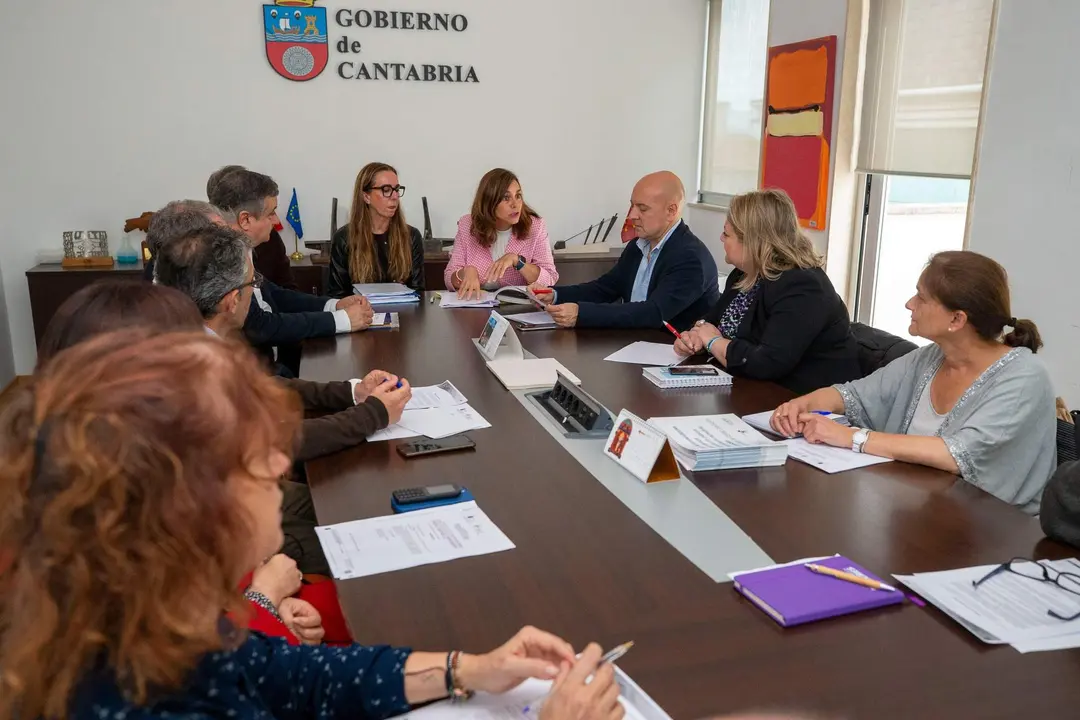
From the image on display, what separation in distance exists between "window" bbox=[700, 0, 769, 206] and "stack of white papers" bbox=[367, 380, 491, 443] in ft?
11.6

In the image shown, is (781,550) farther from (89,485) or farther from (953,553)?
(89,485)

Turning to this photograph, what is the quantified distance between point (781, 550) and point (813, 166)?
11.5 ft

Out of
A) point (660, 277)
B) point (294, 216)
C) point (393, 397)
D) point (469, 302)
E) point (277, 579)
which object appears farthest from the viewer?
point (294, 216)

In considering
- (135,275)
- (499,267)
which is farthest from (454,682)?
(135,275)

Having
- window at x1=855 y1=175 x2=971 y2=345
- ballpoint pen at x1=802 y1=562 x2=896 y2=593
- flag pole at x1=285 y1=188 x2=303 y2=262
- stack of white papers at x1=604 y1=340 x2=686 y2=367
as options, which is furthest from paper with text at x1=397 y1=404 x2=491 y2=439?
flag pole at x1=285 y1=188 x2=303 y2=262

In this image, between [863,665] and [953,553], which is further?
[953,553]

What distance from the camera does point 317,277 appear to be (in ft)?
16.7

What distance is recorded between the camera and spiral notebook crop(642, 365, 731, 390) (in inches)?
101

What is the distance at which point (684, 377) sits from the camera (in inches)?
102

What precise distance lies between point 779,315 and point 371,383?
1.32m

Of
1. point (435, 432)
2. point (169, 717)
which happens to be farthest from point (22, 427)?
point (435, 432)

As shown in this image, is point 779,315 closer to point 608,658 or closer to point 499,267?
point 499,267

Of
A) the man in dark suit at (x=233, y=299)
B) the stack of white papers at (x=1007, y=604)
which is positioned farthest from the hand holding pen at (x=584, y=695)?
the man in dark suit at (x=233, y=299)

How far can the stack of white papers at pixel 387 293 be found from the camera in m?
3.85
